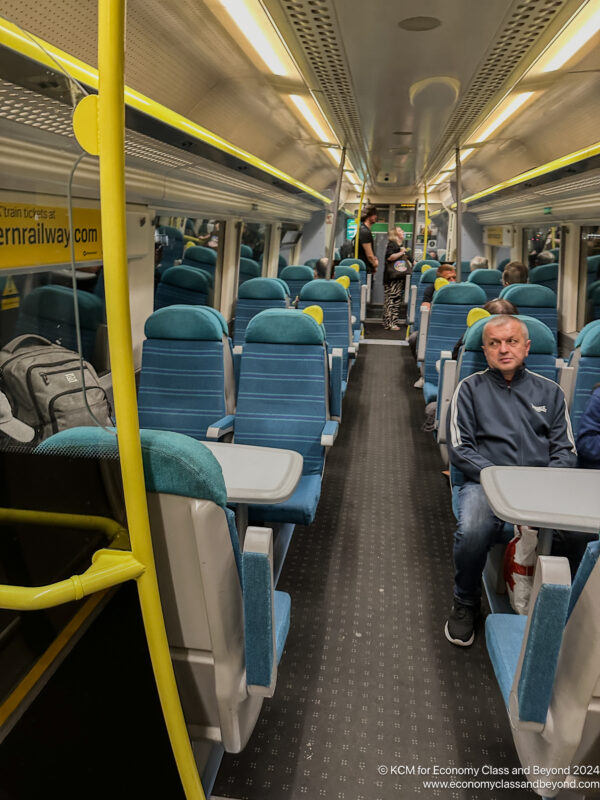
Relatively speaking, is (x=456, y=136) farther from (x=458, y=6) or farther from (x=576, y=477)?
(x=576, y=477)

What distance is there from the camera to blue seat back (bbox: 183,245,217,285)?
7.54 metres

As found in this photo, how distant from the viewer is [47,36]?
2.30 meters

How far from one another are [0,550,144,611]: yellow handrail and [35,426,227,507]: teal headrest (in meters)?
0.17

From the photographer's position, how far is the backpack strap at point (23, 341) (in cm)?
121

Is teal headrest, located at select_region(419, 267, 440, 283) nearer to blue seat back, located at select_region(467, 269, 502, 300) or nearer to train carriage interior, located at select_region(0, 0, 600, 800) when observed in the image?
blue seat back, located at select_region(467, 269, 502, 300)

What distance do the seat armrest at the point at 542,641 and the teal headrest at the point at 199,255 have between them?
22.4 ft

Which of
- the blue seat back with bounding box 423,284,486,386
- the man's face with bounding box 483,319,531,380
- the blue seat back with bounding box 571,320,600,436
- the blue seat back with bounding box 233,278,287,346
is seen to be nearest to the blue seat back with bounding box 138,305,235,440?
the man's face with bounding box 483,319,531,380

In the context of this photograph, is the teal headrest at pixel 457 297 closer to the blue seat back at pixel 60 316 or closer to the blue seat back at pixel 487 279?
the blue seat back at pixel 487 279

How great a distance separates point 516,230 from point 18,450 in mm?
10660

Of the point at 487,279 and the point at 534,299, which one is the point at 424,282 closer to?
the point at 487,279

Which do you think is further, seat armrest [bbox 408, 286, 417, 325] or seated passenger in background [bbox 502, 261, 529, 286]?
seat armrest [bbox 408, 286, 417, 325]

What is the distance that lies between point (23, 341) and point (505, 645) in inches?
63.0

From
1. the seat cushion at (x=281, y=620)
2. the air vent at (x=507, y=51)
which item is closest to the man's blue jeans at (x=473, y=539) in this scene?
the seat cushion at (x=281, y=620)

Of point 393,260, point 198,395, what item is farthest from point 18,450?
point 393,260
